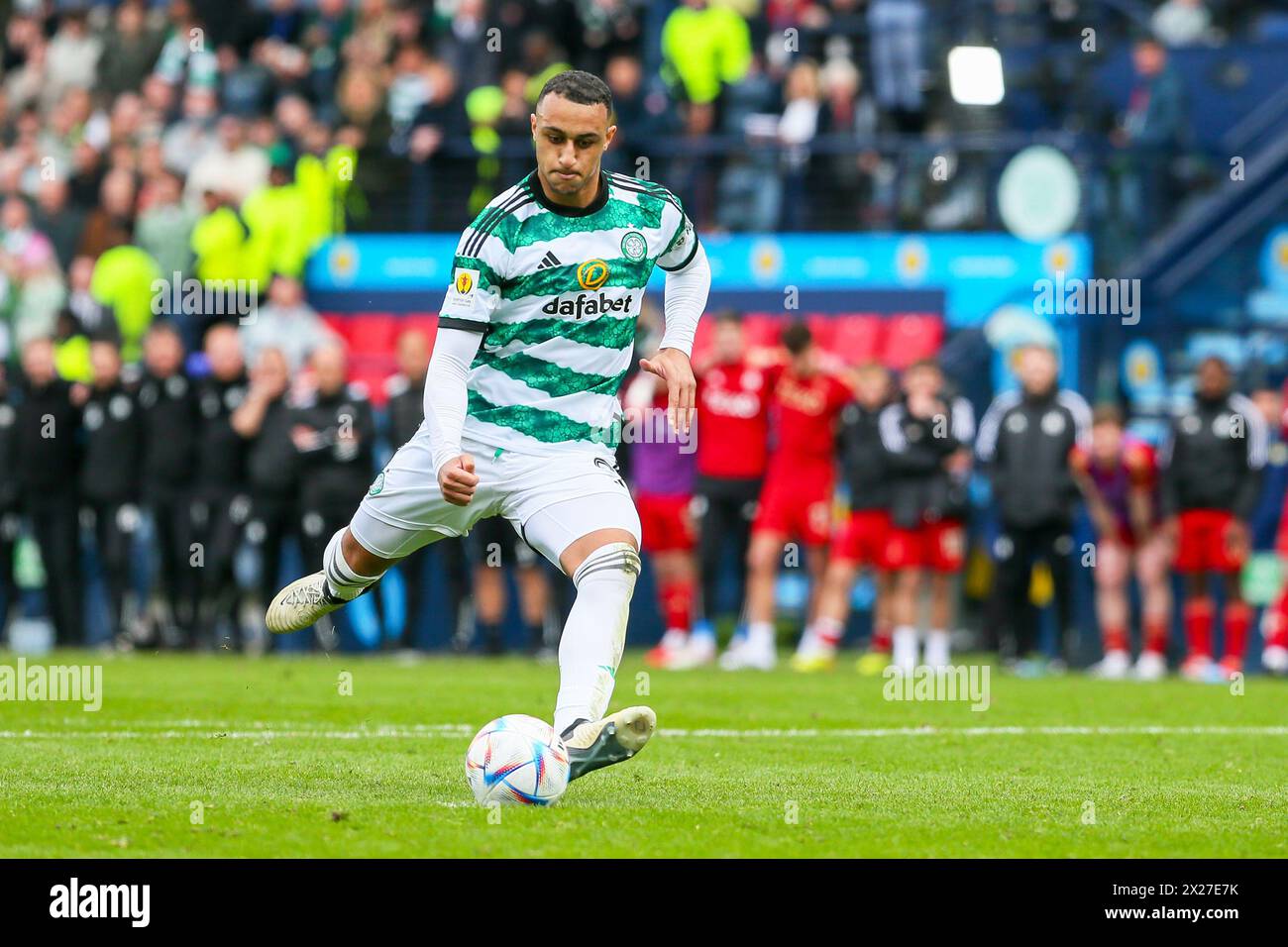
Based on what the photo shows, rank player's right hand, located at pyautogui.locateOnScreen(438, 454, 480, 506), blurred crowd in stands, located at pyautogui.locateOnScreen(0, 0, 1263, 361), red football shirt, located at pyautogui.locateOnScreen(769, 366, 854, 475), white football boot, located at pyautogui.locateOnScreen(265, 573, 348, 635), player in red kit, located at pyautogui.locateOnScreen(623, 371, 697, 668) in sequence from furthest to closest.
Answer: blurred crowd in stands, located at pyautogui.locateOnScreen(0, 0, 1263, 361), player in red kit, located at pyautogui.locateOnScreen(623, 371, 697, 668), red football shirt, located at pyautogui.locateOnScreen(769, 366, 854, 475), white football boot, located at pyautogui.locateOnScreen(265, 573, 348, 635), player's right hand, located at pyautogui.locateOnScreen(438, 454, 480, 506)

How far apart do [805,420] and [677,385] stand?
331 inches

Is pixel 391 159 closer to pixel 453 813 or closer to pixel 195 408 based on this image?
pixel 195 408

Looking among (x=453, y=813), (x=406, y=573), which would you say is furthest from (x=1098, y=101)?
(x=453, y=813)

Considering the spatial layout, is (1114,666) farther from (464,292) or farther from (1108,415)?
(464,292)

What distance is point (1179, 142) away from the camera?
20.1 m

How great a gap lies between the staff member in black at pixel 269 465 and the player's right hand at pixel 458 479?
31.4ft

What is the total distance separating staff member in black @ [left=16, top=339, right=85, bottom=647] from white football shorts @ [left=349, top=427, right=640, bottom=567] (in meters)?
9.70

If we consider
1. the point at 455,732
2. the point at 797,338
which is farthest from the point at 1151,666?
the point at 455,732

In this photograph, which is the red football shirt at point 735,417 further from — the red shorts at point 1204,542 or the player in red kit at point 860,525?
the red shorts at point 1204,542

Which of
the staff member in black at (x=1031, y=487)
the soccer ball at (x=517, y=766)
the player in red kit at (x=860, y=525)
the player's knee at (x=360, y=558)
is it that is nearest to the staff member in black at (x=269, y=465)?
the player in red kit at (x=860, y=525)

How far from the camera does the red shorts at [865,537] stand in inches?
635

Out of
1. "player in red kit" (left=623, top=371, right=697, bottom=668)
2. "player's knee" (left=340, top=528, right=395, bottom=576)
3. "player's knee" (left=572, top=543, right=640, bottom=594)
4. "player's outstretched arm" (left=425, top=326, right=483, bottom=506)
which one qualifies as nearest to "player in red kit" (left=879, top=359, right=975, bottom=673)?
"player in red kit" (left=623, top=371, right=697, bottom=668)

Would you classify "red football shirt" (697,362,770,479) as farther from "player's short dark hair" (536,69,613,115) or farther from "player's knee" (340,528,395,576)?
"player's short dark hair" (536,69,613,115)

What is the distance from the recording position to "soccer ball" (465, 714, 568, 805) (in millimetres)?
7109
